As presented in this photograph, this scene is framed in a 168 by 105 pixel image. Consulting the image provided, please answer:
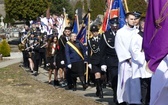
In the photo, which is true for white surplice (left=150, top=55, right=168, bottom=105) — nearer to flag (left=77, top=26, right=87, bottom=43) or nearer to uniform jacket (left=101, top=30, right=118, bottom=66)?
uniform jacket (left=101, top=30, right=118, bottom=66)

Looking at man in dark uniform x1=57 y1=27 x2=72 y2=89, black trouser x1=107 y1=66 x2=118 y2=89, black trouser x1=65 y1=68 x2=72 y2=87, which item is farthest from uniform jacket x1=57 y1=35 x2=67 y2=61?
black trouser x1=107 y1=66 x2=118 y2=89

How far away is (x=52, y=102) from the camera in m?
10.9

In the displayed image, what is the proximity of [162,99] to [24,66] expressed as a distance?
1747cm

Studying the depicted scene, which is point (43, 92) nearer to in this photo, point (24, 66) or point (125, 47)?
point (125, 47)

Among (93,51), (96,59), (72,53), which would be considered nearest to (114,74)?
(96,59)

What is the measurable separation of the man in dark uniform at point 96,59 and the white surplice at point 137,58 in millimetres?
2982

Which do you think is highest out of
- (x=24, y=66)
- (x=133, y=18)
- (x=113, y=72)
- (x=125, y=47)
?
(x=133, y=18)

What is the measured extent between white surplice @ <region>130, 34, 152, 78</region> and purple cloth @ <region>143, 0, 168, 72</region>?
3.67m

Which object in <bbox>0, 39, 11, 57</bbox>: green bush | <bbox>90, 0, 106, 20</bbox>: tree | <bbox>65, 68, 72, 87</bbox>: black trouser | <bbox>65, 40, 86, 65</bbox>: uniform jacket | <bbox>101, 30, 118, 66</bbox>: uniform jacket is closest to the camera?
<bbox>101, 30, 118, 66</bbox>: uniform jacket

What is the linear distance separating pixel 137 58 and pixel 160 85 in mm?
3926

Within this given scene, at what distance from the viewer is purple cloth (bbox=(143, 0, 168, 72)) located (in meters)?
4.05

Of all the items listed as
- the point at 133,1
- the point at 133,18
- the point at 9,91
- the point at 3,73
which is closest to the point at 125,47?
the point at 133,18

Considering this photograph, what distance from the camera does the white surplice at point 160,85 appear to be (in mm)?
4030

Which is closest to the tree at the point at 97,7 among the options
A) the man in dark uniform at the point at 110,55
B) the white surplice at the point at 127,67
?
the man in dark uniform at the point at 110,55
